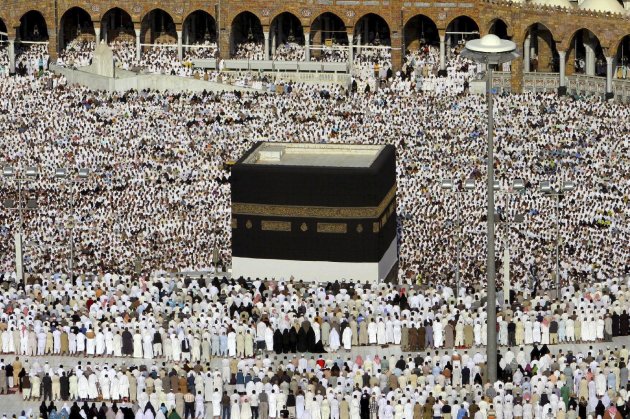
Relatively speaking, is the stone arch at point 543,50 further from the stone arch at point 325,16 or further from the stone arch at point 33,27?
the stone arch at point 33,27

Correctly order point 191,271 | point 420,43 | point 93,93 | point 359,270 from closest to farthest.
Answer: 1. point 359,270
2. point 191,271
3. point 93,93
4. point 420,43

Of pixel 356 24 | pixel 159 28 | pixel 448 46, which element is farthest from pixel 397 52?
pixel 159 28

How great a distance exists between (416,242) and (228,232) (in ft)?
21.1

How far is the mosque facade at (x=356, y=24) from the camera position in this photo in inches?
4063

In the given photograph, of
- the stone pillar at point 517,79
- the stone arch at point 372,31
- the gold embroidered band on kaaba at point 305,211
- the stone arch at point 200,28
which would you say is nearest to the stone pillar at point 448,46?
the stone arch at point 372,31

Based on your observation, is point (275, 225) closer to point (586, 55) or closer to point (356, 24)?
point (586, 55)

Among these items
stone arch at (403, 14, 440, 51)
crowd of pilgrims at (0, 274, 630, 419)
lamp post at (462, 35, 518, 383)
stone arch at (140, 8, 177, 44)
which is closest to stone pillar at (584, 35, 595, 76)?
stone arch at (403, 14, 440, 51)

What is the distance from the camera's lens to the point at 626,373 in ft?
203

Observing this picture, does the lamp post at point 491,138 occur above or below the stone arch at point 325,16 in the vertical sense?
below

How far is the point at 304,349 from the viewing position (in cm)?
6569

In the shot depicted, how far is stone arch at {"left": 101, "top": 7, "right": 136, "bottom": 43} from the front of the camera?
363ft

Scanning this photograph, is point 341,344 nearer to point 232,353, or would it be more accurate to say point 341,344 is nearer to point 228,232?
point 232,353

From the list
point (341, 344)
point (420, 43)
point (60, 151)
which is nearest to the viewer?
point (341, 344)

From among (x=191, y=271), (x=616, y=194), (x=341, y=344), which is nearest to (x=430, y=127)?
(x=616, y=194)
